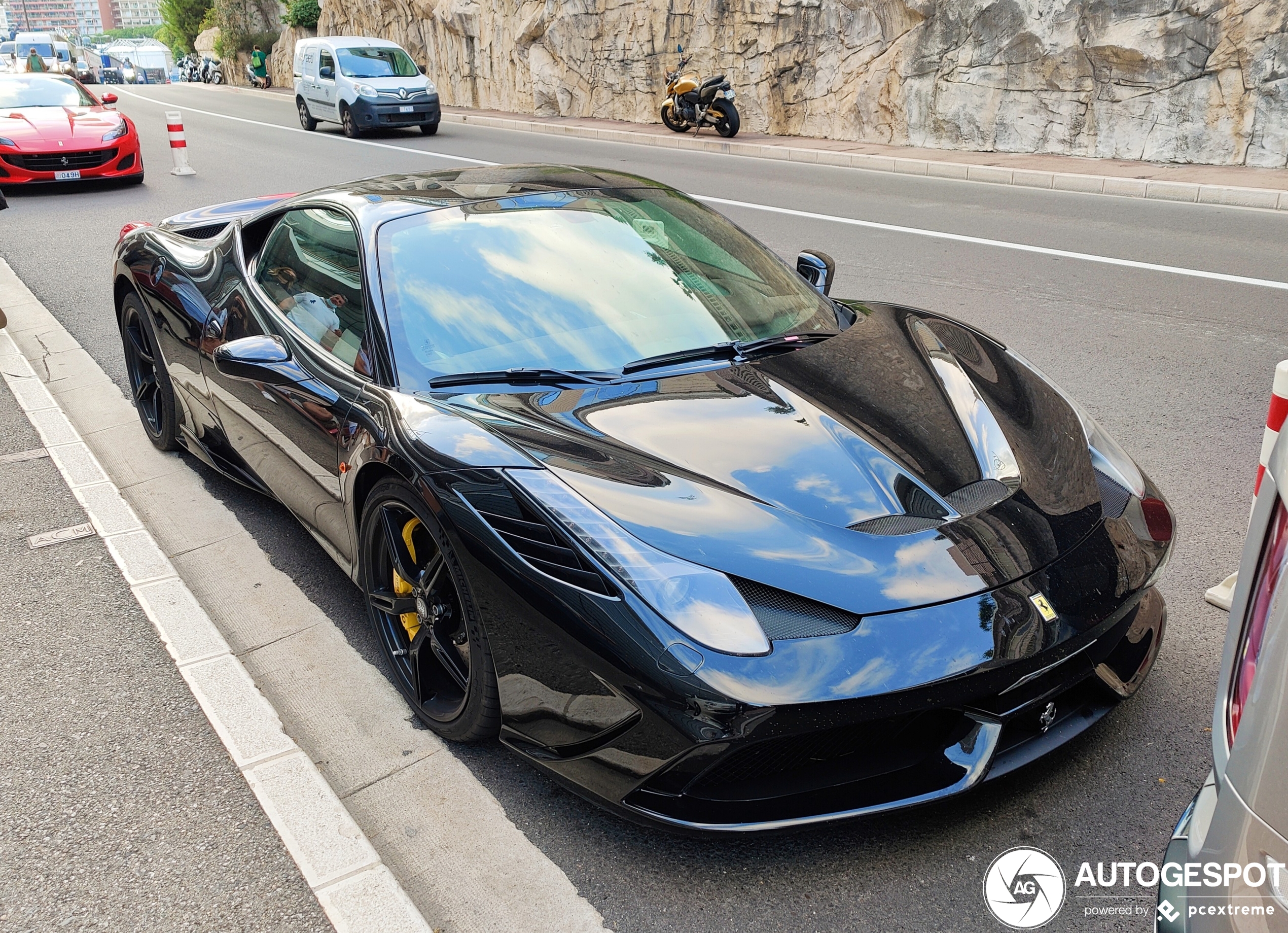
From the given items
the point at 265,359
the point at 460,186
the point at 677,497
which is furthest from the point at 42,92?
the point at 677,497

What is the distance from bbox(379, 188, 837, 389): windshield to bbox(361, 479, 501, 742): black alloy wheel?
15.2 inches

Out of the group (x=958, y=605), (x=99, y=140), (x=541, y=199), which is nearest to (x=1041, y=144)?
(x=99, y=140)

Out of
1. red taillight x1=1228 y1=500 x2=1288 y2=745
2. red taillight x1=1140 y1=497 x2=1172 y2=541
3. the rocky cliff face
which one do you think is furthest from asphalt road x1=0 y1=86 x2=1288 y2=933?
the rocky cliff face

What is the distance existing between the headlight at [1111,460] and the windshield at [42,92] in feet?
45.5

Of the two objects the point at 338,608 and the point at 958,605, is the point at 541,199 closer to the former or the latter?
the point at 338,608

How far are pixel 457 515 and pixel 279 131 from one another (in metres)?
20.6

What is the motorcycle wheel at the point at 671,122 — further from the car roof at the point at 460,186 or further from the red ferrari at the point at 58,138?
the car roof at the point at 460,186

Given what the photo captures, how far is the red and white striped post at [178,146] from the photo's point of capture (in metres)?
13.2

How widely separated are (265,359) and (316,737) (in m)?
1.16

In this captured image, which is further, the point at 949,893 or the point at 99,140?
the point at 99,140

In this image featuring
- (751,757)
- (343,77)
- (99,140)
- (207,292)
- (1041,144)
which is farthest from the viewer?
(343,77)

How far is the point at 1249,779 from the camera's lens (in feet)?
4.37

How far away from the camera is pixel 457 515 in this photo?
8.11ft

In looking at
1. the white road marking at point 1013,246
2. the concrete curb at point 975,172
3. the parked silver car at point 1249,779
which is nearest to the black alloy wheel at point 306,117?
the concrete curb at point 975,172
